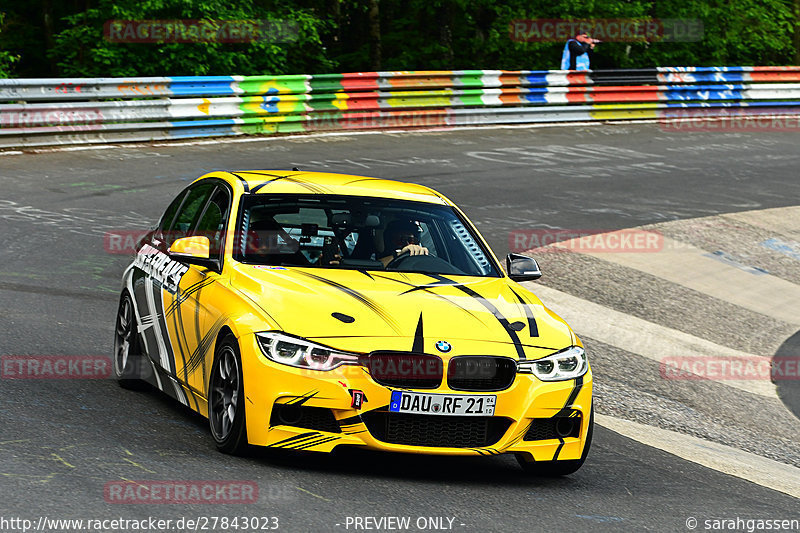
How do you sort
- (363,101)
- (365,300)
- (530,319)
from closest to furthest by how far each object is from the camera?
(365,300)
(530,319)
(363,101)

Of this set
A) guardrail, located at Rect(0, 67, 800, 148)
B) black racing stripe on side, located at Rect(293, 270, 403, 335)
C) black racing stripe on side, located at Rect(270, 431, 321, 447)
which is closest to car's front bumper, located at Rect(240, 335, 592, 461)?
black racing stripe on side, located at Rect(270, 431, 321, 447)

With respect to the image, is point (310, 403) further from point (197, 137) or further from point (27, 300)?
point (197, 137)

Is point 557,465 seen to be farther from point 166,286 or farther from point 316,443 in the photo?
point 166,286

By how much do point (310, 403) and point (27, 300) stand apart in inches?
203

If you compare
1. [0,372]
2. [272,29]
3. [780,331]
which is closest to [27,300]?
[0,372]

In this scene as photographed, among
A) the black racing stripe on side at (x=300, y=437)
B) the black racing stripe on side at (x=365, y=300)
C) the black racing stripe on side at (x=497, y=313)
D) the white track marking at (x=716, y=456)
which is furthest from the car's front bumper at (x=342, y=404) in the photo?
the white track marking at (x=716, y=456)

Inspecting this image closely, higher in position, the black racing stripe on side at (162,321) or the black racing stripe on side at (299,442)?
the black racing stripe on side at (162,321)

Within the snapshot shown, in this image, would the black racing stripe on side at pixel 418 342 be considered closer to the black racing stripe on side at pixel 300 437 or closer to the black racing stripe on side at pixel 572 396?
the black racing stripe on side at pixel 300 437

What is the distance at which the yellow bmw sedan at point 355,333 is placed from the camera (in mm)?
6312

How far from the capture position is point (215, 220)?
25.9ft

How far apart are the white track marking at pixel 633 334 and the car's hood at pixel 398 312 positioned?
453 cm

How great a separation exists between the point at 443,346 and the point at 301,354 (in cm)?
72

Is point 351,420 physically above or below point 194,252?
below

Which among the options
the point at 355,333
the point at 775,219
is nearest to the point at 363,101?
the point at 775,219
